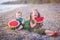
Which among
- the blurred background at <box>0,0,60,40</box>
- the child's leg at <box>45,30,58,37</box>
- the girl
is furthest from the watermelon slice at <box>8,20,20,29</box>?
the child's leg at <box>45,30,58,37</box>

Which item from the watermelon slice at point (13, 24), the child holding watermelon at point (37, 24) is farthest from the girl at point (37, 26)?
the watermelon slice at point (13, 24)

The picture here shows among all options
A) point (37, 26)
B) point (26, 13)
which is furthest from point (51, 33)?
point (26, 13)

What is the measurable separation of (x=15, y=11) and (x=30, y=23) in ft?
0.64

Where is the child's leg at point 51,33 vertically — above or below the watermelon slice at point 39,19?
below

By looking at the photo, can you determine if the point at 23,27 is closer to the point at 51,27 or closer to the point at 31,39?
the point at 31,39

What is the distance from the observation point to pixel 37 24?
122cm

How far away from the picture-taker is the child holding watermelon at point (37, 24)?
3.92 ft

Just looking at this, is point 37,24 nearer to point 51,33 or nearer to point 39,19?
point 39,19

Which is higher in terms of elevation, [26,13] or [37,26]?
[26,13]

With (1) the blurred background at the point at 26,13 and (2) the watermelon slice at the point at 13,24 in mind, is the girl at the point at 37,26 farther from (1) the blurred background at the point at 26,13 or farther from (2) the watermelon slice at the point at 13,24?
(2) the watermelon slice at the point at 13,24

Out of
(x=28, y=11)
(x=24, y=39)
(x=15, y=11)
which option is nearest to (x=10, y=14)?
(x=15, y=11)

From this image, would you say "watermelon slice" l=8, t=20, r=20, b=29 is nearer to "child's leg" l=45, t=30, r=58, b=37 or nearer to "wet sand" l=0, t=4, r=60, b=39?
"wet sand" l=0, t=4, r=60, b=39

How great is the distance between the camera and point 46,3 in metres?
1.25

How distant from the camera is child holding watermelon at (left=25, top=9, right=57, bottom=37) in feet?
3.92
